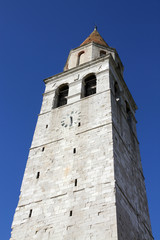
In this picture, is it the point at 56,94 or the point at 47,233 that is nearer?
the point at 47,233

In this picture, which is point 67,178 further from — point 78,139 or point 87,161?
point 78,139

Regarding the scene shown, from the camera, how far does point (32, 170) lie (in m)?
15.5

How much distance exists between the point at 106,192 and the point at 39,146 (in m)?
5.63

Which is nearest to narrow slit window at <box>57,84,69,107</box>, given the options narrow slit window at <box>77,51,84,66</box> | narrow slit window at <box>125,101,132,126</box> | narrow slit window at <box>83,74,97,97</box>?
narrow slit window at <box>83,74,97,97</box>

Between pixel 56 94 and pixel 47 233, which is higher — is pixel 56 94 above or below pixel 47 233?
above

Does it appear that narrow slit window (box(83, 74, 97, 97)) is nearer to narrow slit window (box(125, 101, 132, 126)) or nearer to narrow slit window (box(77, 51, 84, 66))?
narrow slit window (box(77, 51, 84, 66))

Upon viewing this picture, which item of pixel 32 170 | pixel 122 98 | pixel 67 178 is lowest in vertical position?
pixel 67 178

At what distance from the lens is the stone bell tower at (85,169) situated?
12.0 meters

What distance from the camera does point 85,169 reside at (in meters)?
13.8

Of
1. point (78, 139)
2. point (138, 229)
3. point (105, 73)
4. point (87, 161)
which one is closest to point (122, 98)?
point (105, 73)

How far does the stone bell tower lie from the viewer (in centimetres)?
1200

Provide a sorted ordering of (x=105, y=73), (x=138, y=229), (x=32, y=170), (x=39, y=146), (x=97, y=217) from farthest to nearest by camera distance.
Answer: (x=105, y=73) < (x=39, y=146) < (x=32, y=170) < (x=138, y=229) < (x=97, y=217)

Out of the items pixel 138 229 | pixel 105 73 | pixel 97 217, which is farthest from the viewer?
pixel 105 73

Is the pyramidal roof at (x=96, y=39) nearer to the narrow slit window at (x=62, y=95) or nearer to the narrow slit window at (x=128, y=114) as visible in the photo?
the narrow slit window at (x=62, y=95)
